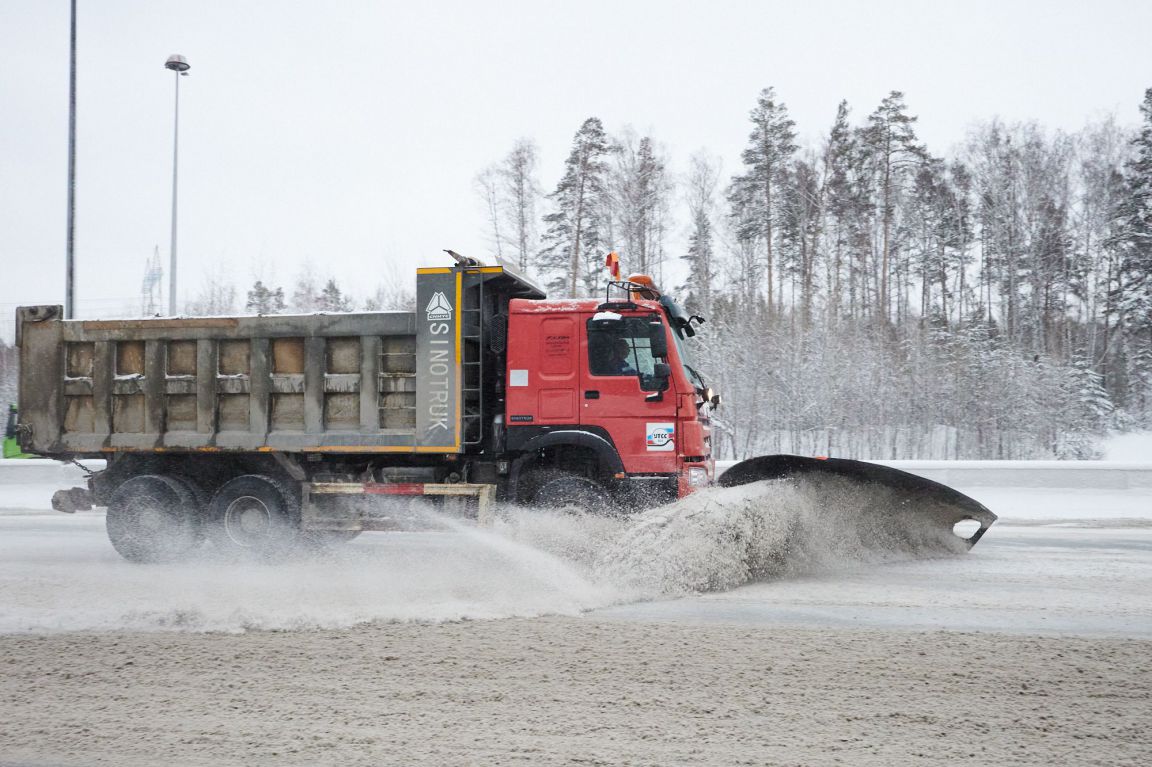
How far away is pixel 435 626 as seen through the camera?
555 cm

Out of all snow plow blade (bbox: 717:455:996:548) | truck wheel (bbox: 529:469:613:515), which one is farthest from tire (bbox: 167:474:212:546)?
snow plow blade (bbox: 717:455:996:548)

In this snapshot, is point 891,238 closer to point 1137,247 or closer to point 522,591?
point 1137,247

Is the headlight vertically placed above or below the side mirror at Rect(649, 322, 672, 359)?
below

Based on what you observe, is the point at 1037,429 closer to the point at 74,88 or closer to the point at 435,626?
the point at 435,626

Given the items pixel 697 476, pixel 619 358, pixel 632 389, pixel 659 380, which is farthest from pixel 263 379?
pixel 697 476

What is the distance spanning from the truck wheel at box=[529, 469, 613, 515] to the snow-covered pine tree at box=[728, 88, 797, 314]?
27.0m

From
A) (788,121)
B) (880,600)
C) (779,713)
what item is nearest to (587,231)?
(788,121)

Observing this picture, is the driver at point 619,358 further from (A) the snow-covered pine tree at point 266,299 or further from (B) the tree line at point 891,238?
(A) the snow-covered pine tree at point 266,299

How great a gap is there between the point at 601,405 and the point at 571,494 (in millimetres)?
929

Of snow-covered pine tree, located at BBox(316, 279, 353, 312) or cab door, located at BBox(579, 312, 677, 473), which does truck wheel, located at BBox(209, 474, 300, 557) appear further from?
snow-covered pine tree, located at BBox(316, 279, 353, 312)

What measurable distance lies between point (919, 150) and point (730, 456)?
1836 centimetres

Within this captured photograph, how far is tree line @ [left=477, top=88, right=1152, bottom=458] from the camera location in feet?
99.3

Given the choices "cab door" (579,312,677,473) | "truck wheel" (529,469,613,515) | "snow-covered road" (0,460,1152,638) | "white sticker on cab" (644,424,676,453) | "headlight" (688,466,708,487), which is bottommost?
"snow-covered road" (0,460,1152,638)

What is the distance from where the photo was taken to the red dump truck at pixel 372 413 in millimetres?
8062
